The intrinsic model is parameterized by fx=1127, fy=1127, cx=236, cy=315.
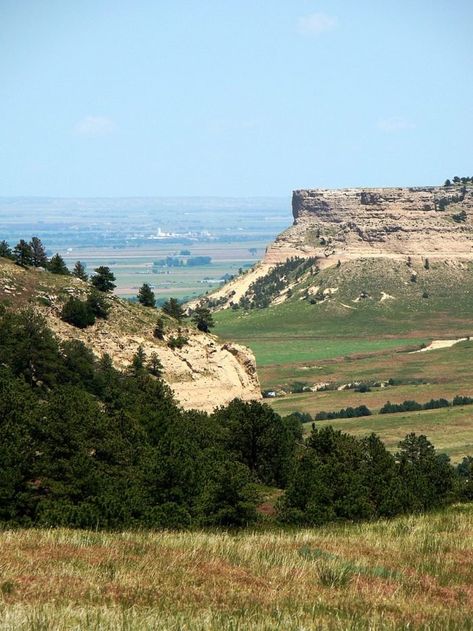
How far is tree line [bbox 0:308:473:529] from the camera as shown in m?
38.8

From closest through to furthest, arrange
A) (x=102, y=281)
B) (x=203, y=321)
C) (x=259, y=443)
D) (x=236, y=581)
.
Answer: (x=236, y=581)
(x=259, y=443)
(x=102, y=281)
(x=203, y=321)

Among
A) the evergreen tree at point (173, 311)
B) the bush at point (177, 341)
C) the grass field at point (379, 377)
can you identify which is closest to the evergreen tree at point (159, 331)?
the bush at point (177, 341)

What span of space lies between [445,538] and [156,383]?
164 feet

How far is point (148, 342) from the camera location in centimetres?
8200

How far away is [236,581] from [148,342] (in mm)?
63944

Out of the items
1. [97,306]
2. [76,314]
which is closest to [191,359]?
[97,306]

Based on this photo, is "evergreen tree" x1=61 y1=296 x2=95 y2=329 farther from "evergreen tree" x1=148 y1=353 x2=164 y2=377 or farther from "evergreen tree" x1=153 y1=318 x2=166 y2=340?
"evergreen tree" x1=148 y1=353 x2=164 y2=377

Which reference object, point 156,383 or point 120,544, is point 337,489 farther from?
point 156,383

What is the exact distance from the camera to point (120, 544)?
22.1m

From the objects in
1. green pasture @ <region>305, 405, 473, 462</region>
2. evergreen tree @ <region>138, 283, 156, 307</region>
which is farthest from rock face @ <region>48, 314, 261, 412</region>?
green pasture @ <region>305, 405, 473, 462</region>

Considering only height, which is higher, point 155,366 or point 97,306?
point 97,306

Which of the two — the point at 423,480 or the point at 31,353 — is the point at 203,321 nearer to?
the point at 31,353

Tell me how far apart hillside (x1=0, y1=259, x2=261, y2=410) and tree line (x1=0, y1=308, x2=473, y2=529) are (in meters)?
10.0

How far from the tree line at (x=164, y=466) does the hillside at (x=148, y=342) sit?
10.0 metres
